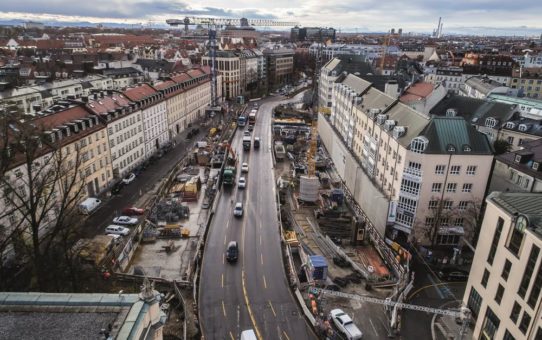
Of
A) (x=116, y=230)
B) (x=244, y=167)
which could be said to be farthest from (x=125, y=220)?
(x=244, y=167)

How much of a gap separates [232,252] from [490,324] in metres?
28.9

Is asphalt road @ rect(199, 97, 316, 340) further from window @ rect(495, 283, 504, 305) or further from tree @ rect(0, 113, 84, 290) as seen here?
window @ rect(495, 283, 504, 305)

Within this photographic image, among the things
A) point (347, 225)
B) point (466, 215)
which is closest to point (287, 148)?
point (347, 225)

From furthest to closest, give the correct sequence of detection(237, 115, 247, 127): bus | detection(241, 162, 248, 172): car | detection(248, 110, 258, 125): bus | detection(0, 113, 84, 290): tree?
detection(248, 110, 258, 125): bus < detection(237, 115, 247, 127): bus < detection(241, 162, 248, 172): car < detection(0, 113, 84, 290): tree

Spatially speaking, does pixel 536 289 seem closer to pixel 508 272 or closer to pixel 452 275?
pixel 508 272

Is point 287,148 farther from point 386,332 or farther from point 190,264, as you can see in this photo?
point 386,332

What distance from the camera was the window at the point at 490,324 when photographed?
3384cm

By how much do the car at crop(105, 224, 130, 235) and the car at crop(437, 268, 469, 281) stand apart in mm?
42372

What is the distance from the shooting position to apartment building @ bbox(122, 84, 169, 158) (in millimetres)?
83688

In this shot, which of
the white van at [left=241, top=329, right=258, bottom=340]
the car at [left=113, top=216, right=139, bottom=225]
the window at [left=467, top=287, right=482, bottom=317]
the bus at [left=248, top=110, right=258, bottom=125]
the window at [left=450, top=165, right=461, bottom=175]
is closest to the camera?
the white van at [left=241, top=329, right=258, bottom=340]

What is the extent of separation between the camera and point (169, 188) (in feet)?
237

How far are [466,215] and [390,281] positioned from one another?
52.6 ft

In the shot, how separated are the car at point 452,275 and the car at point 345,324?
16756 millimetres

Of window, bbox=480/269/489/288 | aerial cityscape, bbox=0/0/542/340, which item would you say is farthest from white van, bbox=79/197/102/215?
window, bbox=480/269/489/288
